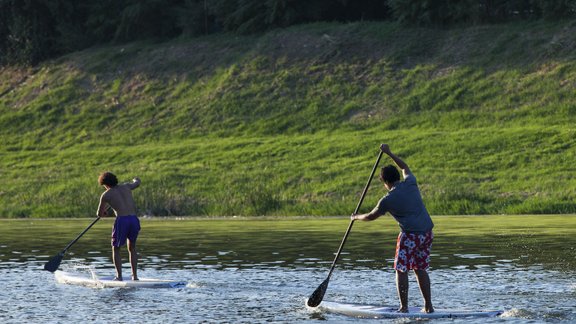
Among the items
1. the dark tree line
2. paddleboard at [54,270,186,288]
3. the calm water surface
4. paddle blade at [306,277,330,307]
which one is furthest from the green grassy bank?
paddle blade at [306,277,330,307]

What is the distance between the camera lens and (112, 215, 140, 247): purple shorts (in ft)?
67.2

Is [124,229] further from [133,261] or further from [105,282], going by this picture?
[105,282]

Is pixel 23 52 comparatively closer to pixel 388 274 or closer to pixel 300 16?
pixel 300 16

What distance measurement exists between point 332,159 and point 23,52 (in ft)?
105

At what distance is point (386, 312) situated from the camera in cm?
1594

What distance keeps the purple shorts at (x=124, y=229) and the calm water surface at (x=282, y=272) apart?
1015 millimetres

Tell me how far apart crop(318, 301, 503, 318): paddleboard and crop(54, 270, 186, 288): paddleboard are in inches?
136

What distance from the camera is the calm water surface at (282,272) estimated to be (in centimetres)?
1659

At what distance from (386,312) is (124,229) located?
5982 millimetres

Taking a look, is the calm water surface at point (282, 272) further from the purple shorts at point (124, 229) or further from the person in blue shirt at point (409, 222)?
the purple shorts at point (124, 229)

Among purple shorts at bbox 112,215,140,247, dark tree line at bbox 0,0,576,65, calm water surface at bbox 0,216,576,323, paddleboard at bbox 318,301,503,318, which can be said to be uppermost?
dark tree line at bbox 0,0,576,65

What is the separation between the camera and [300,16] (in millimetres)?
70062

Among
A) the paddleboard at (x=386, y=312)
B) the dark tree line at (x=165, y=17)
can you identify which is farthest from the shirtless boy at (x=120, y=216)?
the dark tree line at (x=165, y=17)

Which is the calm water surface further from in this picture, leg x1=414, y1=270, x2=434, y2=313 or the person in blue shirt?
the person in blue shirt
